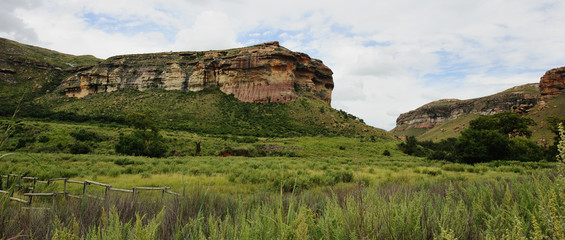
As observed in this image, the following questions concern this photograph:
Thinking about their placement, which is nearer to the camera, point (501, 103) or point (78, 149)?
point (78, 149)

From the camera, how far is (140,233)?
5.25 feet

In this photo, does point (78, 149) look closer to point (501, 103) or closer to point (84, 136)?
point (84, 136)

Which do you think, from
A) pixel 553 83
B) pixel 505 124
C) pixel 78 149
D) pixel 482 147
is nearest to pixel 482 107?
pixel 553 83

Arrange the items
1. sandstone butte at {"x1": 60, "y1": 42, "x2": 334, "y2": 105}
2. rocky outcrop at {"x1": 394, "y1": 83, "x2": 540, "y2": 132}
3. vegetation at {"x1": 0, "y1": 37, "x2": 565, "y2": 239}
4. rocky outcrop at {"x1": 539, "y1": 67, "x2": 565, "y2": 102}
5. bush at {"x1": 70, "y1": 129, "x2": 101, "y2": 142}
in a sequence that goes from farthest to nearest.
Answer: rocky outcrop at {"x1": 394, "y1": 83, "x2": 540, "y2": 132} < sandstone butte at {"x1": 60, "y1": 42, "x2": 334, "y2": 105} < rocky outcrop at {"x1": 539, "y1": 67, "x2": 565, "y2": 102} < bush at {"x1": 70, "y1": 129, "x2": 101, "y2": 142} < vegetation at {"x1": 0, "y1": 37, "x2": 565, "y2": 239}

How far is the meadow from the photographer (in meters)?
1.90

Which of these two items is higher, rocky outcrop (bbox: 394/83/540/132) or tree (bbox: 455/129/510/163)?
rocky outcrop (bbox: 394/83/540/132)

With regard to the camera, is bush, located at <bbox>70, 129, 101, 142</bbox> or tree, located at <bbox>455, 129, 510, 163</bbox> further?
bush, located at <bbox>70, 129, 101, 142</bbox>

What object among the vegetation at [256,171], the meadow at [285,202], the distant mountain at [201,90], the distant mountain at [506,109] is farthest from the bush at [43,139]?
the distant mountain at [506,109]

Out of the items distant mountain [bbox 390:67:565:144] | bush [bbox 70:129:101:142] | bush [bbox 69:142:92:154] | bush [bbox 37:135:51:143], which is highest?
distant mountain [bbox 390:67:565:144]

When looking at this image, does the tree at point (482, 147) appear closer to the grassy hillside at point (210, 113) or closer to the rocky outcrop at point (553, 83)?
the grassy hillside at point (210, 113)

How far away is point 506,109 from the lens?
99.7 metres

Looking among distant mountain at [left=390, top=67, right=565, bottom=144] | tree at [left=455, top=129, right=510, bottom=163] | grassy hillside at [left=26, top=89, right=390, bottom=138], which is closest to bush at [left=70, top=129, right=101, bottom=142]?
grassy hillside at [left=26, top=89, right=390, bottom=138]

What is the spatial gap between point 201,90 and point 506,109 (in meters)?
117

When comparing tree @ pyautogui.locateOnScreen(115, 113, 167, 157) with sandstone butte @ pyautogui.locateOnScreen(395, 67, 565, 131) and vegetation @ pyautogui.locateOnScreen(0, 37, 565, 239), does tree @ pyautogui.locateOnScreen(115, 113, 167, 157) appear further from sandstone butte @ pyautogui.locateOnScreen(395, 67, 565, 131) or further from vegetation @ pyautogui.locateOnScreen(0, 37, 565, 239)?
sandstone butte @ pyautogui.locateOnScreen(395, 67, 565, 131)
